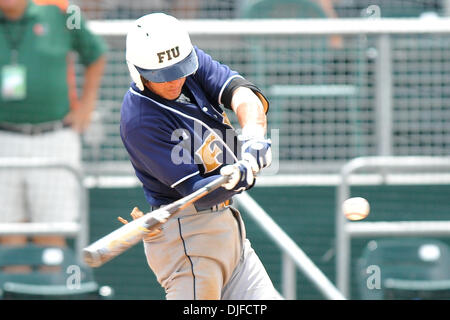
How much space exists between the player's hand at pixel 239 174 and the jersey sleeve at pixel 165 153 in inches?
8.7

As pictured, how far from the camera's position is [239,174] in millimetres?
3766

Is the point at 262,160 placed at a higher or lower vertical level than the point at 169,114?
lower

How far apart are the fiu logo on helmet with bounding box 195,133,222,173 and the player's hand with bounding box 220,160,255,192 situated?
10.3 inches

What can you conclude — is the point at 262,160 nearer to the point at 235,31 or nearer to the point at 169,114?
the point at 169,114

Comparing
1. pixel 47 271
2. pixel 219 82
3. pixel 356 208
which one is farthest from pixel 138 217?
pixel 47 271

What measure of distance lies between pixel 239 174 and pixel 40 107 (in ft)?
8.68

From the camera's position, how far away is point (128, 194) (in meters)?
6.45

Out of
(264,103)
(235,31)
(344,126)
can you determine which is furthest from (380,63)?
(264,103)

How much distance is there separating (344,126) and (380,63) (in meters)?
0.47

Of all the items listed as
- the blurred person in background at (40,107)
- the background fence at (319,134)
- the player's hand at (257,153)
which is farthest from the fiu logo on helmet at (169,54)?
the background fence at (319,134)

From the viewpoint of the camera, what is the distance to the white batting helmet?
390 cm

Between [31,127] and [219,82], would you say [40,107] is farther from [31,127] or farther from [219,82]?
[219,82]

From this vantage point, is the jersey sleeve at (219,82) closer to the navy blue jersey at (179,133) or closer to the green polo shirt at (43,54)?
the navy blue jersey at (179,133)

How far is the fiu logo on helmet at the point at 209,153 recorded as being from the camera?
406cm
